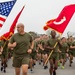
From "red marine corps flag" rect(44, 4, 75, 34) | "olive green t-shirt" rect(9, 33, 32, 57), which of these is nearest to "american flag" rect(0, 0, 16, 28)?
"red marine corps flag" rect(44, 4, 75, 34)

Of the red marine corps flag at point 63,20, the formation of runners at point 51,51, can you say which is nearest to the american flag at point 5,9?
the formation of runners at point 51,51

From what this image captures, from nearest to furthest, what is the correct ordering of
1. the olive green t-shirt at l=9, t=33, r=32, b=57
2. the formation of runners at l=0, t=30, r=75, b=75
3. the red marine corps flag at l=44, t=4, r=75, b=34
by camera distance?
the olive green t-shirt at l=9, t=33, r=32, b=57 → the formation of runners at l=0, t=30, r=75, b=75 → the red marine corps flag at l=44, t=4, r=75, b=34

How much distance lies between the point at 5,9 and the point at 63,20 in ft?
7.58

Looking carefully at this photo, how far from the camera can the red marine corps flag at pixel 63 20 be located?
15321 mm

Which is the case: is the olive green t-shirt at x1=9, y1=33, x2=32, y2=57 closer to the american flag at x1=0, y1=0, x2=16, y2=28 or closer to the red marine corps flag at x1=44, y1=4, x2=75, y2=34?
the american flag at x1=0, y1=0, x2=16, y2=28

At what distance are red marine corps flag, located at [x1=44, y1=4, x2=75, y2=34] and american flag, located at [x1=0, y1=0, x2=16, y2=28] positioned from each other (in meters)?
1.60

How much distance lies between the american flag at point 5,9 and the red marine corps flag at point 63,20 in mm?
1599

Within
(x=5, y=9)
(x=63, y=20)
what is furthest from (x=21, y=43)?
(x=63, y=20)

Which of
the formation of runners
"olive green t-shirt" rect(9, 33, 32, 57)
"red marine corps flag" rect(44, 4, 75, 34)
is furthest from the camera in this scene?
"red marine corps flag" rect(44, 4, 75, 34)

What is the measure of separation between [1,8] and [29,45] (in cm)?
421

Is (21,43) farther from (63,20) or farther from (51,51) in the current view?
(63,20)

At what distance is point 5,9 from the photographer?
50.4 ft

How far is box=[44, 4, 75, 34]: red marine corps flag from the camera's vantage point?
1532 centimetres

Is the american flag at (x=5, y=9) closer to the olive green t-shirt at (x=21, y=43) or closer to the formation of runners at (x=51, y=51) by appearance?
the formation of runners at (x=51, y=51)
